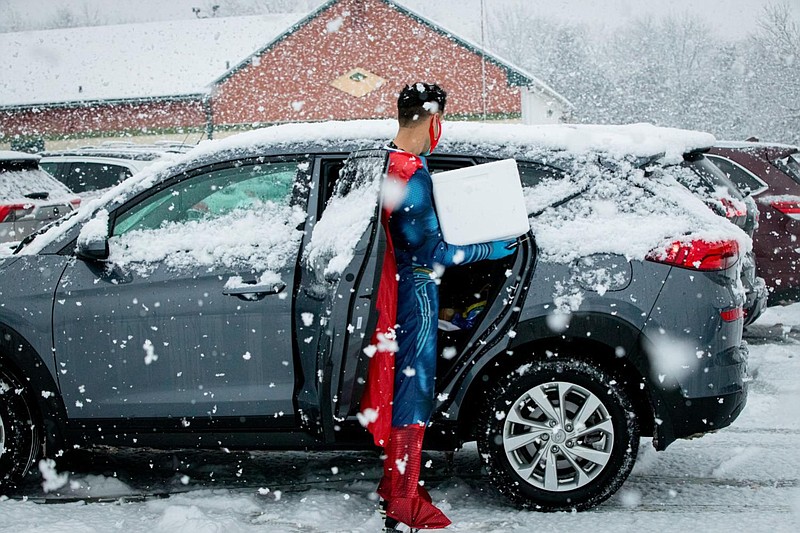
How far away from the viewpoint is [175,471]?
487 centimetres

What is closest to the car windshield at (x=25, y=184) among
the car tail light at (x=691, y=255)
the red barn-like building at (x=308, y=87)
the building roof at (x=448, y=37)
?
the car tail light at (x=691, y=255)

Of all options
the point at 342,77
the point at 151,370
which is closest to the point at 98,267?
the point at 151,370

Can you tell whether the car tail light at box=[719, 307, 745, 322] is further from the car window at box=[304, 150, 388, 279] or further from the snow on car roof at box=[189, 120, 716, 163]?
the car window at box=[304, 150, 388, 279]

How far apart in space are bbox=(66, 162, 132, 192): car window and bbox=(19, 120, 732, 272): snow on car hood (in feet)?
23.3

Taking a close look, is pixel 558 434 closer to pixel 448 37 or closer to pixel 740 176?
pixel 740 176

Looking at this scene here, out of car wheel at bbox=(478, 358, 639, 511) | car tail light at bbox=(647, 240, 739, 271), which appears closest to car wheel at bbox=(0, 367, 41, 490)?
car wheel at bbox=(478, 358, 639, 511)

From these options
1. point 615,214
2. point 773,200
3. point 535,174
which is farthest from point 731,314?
point 773,200

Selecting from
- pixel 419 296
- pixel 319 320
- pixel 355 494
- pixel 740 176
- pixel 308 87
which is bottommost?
pixel 308 87

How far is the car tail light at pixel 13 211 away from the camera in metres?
8.87

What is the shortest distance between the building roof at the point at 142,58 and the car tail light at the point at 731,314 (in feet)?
102

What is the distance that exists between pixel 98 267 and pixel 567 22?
211 feet

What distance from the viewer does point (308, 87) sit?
119 feet

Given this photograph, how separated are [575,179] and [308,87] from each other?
3303cm

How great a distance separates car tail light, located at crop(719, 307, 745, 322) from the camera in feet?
13.3
